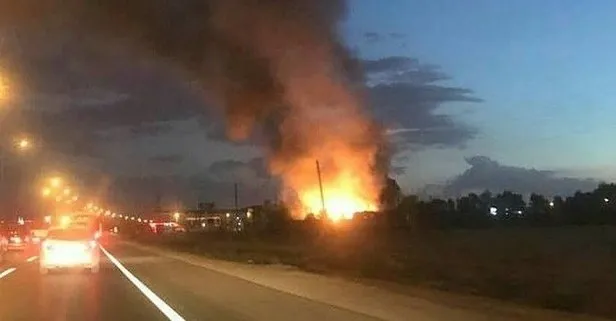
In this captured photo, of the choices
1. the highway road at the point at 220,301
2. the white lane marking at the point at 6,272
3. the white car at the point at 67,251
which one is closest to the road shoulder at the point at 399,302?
the highway road at the point at 220,301

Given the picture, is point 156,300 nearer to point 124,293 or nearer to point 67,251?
point 124,293

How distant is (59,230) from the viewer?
3984 cm

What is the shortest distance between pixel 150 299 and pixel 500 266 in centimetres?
2120

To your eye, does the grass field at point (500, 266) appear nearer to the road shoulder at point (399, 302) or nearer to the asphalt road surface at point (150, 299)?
the road shoulder at point (399, 302)

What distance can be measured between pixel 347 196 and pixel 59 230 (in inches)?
1944

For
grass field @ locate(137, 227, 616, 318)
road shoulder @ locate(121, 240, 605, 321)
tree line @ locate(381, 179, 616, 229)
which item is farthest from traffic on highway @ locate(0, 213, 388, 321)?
tree line @ locate(381, 179, 616, 229)

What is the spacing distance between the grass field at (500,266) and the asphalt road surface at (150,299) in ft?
22.2

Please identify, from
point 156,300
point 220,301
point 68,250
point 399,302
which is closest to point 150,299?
point 156,300

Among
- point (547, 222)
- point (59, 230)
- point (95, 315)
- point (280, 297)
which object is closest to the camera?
point (95, 315)

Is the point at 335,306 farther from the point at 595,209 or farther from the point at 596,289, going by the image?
the point at 595,209

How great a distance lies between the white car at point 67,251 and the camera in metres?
38.0

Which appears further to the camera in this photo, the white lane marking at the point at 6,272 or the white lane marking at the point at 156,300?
the white lane marking at the point at 6,272

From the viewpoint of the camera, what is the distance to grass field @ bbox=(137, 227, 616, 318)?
2912cm

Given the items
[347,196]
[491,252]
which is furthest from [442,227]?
[491,252]
